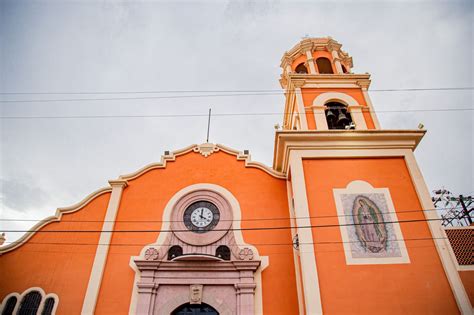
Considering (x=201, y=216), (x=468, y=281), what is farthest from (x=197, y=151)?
(x=468, y=281)

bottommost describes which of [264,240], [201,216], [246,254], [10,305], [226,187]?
[10,305]

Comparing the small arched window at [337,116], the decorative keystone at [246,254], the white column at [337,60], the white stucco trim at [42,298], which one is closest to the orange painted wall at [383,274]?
the decorative keystone at [246,254]

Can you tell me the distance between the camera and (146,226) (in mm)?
10680

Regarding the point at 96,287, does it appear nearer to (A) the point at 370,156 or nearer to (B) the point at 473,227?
(A) the point at 370,156

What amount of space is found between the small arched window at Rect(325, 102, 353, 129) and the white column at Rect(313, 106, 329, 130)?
29 cm

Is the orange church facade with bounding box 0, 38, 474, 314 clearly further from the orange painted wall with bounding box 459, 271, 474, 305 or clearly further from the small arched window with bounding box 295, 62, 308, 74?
the small arched window with bounding box 295, 62, 308, 74

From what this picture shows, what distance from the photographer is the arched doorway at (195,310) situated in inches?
363

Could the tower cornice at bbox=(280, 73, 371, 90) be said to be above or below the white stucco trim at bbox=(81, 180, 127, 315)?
above

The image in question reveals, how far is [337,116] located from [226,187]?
17.3 feet

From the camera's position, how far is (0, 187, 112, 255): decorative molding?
10266mm

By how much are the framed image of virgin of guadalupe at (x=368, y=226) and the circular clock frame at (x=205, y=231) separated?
149 inches

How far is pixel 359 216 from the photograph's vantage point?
924cm

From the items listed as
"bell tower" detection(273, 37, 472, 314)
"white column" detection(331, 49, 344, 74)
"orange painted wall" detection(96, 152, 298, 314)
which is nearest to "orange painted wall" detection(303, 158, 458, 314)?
"bell tower" detection(273, 37, 472, 314)

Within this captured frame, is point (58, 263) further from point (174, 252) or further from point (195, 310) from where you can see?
point (195, 310)
